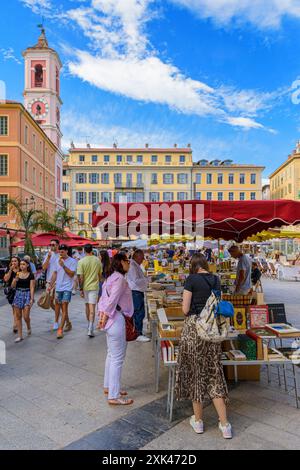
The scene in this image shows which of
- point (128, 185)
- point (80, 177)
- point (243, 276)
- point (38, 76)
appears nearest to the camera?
point (243, 276)

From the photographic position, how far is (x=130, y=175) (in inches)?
2167

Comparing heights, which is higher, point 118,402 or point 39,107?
point 39,107

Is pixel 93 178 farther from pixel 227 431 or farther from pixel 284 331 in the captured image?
pixel 227 431

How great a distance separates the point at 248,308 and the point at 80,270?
3.40 meters

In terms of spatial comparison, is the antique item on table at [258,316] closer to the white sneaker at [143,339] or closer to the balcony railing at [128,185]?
the white sneaker at [143,339]

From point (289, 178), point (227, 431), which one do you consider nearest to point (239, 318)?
point (227, 431)

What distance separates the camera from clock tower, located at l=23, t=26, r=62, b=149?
3897 centimetres

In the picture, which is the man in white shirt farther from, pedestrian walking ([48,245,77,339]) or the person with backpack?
the person with backpack

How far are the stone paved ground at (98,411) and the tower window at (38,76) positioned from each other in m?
40.9

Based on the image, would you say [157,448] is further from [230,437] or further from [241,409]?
[241,409]

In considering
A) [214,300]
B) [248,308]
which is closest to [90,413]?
[214,300]

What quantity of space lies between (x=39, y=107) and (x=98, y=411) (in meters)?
41.7

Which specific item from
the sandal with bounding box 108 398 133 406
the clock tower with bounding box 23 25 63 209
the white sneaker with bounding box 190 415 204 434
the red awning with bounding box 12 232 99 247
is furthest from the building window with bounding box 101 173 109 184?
the white sneaker with bounding box 190 415 204 434

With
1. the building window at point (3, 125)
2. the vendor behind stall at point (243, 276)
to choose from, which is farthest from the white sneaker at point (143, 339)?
the building window at point (3, 125)
